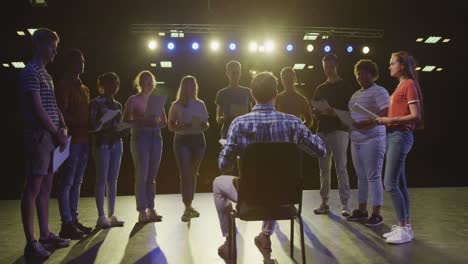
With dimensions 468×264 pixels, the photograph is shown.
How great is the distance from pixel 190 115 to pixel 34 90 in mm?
1811

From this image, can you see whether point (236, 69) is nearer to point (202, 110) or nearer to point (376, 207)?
point (202, 110)

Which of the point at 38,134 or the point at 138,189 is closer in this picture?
the point at 38,134

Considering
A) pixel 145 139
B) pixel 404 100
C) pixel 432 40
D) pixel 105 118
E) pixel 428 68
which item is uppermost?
pixel 432 40

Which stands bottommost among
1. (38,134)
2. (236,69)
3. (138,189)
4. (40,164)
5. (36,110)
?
(138,189)

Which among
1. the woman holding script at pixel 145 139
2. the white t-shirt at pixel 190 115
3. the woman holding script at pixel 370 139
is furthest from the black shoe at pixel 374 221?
the woman holding script at pixel 145 139

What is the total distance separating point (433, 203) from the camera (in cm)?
514

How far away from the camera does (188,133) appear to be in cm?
439

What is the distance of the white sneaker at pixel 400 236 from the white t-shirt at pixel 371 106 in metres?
0.94

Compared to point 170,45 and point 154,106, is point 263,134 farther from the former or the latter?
point 170,45

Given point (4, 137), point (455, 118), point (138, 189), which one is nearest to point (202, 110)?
point (138, 189)

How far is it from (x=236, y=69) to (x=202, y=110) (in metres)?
0.62

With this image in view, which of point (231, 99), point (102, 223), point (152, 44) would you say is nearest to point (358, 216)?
point (231, 99)

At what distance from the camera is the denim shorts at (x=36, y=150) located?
2979mm

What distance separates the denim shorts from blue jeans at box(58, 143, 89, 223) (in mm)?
677
